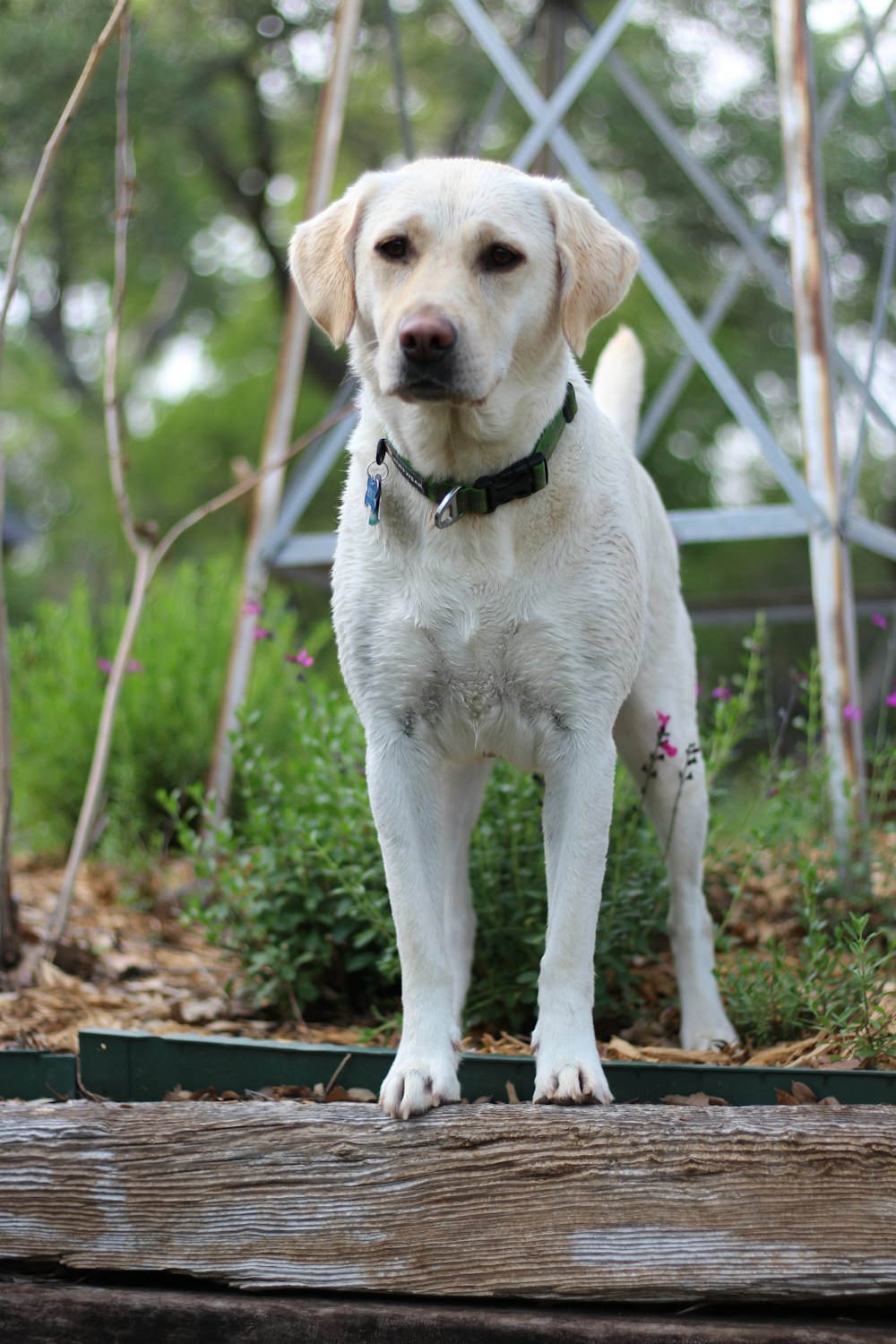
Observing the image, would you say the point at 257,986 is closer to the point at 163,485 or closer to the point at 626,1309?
the point at 626,1309

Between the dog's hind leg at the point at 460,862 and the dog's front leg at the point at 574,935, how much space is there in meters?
0.64

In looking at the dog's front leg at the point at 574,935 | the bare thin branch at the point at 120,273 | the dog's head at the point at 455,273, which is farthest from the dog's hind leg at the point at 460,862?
the bare thin branch at the point at 120,273

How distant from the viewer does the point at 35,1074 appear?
2.73 meters

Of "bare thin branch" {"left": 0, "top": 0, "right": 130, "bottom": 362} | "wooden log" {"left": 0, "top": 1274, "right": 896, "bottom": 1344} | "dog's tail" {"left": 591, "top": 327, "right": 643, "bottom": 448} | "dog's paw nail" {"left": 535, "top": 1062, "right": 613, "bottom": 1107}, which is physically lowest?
"wooden log" {"left": 0, "top": 1274, "right": 896, "bottom": 1344}

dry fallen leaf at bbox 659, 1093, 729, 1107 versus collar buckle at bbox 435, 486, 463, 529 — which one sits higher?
collar buckle at bbox 435, 486, 463, 529

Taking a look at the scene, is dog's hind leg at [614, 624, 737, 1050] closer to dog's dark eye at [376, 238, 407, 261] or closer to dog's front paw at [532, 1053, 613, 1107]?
dog's front paw at [532, 1053, 613, 1107]

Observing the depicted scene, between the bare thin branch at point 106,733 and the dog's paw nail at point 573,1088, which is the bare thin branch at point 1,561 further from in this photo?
the dog's paw nail at point 573,1088

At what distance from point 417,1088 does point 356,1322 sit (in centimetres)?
38

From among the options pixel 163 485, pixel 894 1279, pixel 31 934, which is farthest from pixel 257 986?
pixel 163 485

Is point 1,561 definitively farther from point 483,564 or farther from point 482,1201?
point 482,1201

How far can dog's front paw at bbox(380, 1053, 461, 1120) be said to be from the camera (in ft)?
7.43

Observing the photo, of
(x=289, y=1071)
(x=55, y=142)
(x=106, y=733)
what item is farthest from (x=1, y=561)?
(x=289, y=1071)

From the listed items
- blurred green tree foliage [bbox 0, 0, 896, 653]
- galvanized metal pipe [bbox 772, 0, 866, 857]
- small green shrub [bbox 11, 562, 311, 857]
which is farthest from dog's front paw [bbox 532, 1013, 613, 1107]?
blurred green tree foliage [bbox 0, 0, 896, 653]

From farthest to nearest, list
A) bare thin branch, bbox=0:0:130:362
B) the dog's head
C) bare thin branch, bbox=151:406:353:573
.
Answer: bare thin branch, bbox=151:406:353:573
bare thin branch, bbox=0:0:130:362
the dog's head
